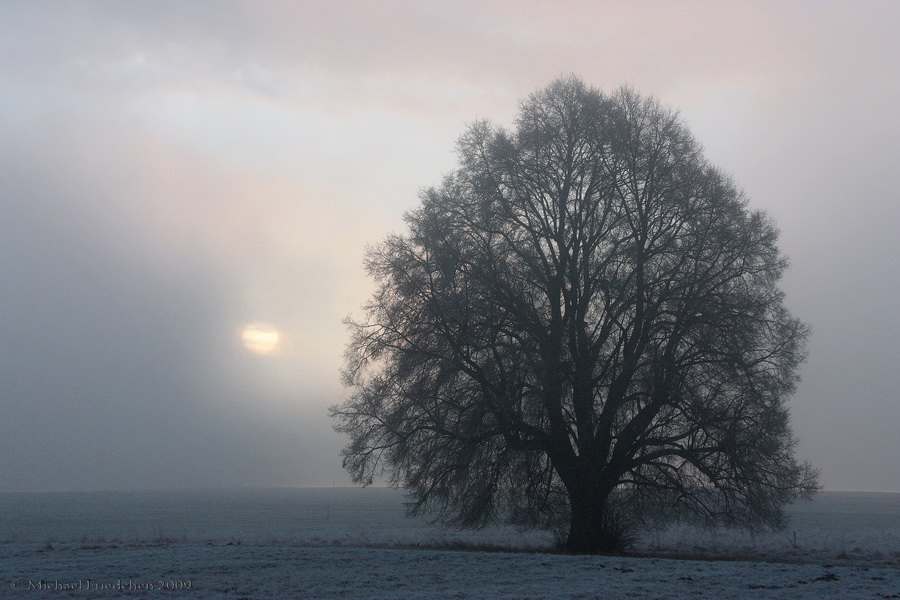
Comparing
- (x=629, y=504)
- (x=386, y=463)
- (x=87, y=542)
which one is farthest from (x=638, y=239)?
(x=87, y=542)

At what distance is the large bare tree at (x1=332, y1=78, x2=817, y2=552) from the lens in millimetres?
18344

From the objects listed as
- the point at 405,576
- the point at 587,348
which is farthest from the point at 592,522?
the point at 405,576

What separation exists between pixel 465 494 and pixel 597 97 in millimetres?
12168

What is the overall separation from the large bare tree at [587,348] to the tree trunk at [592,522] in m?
0.06

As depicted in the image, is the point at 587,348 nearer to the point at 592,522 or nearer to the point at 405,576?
the point at 592,522

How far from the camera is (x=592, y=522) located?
19.3m

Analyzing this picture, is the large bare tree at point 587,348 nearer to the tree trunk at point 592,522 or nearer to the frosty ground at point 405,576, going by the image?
the tree trunk at point 592,522

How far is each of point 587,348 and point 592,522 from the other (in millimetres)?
4698

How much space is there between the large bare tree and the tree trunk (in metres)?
0.06

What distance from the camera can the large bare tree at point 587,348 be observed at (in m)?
18.3

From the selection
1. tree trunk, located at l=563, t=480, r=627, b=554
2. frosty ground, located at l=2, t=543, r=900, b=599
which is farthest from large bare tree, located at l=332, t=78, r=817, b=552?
frosty ground, located at l=2, t=543, r=900, b=599

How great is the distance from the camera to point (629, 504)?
19438 mm

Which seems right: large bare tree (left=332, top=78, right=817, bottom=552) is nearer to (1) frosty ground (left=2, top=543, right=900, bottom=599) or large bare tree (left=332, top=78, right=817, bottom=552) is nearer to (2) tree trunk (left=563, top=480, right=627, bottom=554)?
(2) tree trunk (left=563, top=480, right=627, bottom=554)

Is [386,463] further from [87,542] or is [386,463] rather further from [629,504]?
[87,542]
